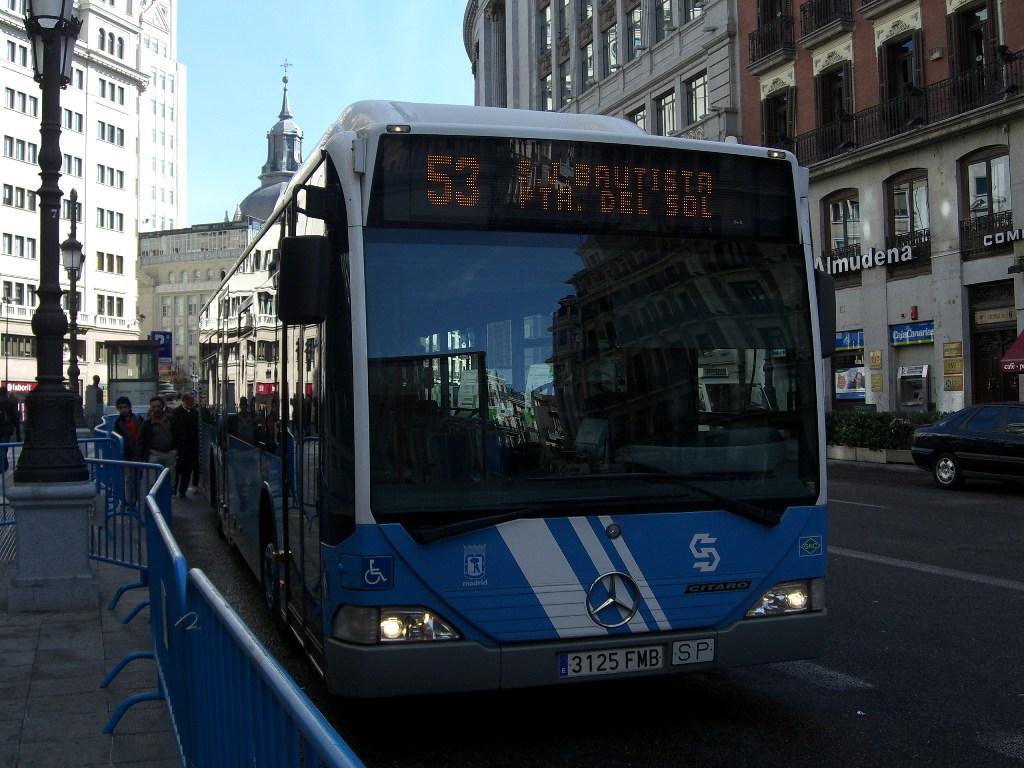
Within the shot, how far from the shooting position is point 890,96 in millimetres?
30484

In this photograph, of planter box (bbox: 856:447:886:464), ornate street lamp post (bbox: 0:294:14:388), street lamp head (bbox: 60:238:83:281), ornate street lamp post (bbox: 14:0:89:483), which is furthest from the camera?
ornate street lamp post (bbox: 0:294:14:388)

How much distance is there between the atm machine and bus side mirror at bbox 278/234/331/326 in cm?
2650

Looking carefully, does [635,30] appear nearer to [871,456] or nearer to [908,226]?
[908,226]

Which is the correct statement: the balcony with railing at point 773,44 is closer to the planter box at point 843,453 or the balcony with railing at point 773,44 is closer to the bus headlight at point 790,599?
the planter box at point 843,453

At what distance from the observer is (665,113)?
41.4 metres

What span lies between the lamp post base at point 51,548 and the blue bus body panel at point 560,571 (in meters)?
3.59

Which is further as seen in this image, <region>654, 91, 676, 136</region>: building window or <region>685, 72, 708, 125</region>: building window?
<region>654, 91, 676, 136</region>: building window

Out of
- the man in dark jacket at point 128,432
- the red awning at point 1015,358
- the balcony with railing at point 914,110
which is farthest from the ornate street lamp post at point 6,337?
the red awning at point 1015,358

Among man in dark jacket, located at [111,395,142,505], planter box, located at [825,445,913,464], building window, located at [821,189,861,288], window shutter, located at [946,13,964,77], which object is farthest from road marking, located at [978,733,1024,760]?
building window, located at [821,189,861,288]

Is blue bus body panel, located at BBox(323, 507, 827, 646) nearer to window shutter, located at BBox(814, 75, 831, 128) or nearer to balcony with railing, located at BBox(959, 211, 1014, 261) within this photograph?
balcony with railing, located at BBox(959, 211, 1014, 261)

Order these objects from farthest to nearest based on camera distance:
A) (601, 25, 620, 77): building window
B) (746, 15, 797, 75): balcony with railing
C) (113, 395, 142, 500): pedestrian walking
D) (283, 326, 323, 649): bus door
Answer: (601, 25, 620, 77): building window → (746, 15, 797, 75): balcony with railing → (113, 395, 142, 500): pedestrian walking → (283, 326, 323, 649): bus door

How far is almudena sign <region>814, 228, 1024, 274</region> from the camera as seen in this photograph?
26.4 m

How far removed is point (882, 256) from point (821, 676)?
2625 cm

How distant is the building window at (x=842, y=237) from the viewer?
3167 cm
